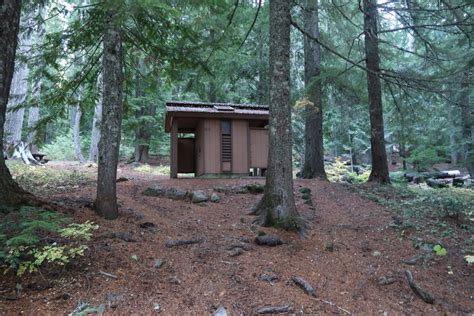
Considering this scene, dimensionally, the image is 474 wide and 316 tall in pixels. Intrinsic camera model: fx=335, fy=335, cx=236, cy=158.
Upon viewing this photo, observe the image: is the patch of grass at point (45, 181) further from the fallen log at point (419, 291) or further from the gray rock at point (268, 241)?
the fallen log at point (419, 291)

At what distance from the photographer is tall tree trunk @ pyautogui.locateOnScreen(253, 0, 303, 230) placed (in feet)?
18.6

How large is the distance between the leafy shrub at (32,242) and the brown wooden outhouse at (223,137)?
22.0ft

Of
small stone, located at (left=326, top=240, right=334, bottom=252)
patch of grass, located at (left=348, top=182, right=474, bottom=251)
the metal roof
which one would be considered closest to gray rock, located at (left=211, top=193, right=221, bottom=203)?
small stone, located at (left=326, top=240, right=334, bottom=252)

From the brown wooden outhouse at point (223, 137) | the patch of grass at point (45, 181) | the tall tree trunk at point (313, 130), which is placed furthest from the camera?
the tall tree trunk at point (313, 130)

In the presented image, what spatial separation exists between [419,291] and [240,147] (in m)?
7.49

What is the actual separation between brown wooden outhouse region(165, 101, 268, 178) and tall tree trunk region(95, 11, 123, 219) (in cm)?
484

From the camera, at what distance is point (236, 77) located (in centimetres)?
1587

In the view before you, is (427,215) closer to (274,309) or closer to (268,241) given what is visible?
(268,241)

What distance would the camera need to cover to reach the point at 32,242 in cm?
322

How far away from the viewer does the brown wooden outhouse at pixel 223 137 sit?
10.6 metres

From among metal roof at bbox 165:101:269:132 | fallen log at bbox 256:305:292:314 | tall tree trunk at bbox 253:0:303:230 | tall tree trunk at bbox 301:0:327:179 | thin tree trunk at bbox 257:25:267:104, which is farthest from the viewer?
thin tree trunk at bbox 257:25:267:104

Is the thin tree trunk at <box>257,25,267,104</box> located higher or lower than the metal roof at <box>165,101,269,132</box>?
higher

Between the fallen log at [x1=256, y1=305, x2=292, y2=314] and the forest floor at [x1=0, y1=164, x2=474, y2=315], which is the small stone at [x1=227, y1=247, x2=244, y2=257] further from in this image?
the fallen log at [x1=256, y1=305, x2=292, y2=314]

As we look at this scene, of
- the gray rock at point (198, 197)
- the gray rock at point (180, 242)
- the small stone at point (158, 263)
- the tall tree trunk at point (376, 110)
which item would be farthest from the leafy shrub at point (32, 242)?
the tall tree trunk at point (376, 110)
